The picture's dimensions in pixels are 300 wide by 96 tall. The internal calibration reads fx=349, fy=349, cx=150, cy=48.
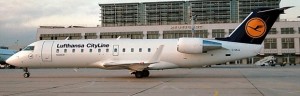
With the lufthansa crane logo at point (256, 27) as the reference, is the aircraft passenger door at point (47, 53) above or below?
below

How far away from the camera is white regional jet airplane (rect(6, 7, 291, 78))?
22.8 meters

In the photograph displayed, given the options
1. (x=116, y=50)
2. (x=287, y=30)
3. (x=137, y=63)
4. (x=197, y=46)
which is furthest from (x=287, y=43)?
(x=137, y=63)

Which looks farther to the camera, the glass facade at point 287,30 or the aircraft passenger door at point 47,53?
the glass facade at point 287,30

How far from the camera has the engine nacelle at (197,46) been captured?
74.3 feet

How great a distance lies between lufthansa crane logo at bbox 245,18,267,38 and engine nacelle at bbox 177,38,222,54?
232 cm

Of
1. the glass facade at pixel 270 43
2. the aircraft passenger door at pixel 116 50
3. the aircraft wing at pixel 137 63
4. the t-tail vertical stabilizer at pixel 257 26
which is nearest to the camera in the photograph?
the aircraft wing at pixel 137 63

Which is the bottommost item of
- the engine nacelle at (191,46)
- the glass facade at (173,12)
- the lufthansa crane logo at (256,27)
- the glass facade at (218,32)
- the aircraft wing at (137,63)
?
the aircraft wing at (137,63)

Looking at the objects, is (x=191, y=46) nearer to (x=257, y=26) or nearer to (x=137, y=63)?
(x=137, y=63)

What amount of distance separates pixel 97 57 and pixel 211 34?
190 feet

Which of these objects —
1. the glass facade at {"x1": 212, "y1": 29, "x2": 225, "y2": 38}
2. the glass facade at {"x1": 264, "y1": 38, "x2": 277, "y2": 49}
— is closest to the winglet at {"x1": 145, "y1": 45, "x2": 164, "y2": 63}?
the glass facade at {"x1": 212, "y1": 29, "x2": 225, "y2": 38}

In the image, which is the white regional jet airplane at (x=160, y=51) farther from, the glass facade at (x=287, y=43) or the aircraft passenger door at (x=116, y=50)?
the glass facade at (x=287, y=43)

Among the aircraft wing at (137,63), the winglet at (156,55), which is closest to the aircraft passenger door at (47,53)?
the aircraft wing at (137,63)

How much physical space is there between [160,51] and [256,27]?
6.80 m

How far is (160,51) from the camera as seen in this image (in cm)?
2198
